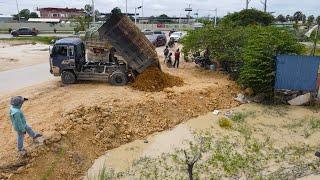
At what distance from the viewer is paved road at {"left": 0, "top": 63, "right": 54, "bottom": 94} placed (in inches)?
669

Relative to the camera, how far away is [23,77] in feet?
63.7

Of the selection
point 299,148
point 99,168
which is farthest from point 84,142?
point 299,148

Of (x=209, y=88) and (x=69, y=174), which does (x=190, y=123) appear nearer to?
(x=209, y=88)

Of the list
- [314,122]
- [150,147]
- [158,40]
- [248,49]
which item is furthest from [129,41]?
[158,40]

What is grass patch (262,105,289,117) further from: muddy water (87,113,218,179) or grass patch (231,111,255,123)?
muddy water (87,113,218,179)

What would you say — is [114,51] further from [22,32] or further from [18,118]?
[22,32]

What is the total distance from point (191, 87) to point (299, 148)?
621 centimetres

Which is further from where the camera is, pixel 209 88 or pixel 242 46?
pixel 242 46

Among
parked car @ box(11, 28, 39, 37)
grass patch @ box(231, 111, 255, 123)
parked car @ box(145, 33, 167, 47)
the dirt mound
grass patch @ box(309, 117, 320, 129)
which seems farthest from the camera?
parked car @ box(11, 28, 39, 37)

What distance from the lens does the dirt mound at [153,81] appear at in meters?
15.3

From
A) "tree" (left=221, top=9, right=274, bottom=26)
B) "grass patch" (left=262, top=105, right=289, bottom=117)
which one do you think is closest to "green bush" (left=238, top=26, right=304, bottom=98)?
"grass patch" (left=262, top=105, right=289, bottom=117)

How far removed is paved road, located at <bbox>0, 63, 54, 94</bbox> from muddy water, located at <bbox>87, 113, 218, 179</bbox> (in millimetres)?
7930

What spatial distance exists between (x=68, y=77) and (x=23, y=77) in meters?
4.54

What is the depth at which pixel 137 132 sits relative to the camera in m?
11.4
